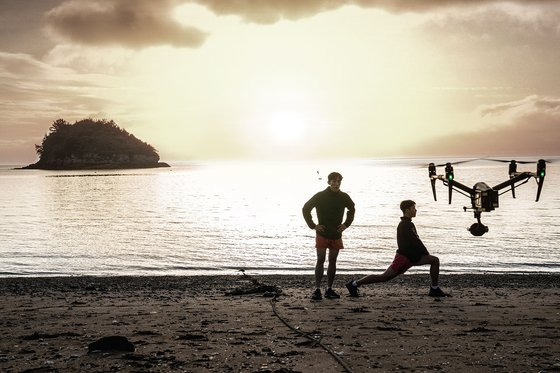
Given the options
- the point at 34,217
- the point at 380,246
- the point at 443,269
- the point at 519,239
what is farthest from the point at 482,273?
the point at 34,217

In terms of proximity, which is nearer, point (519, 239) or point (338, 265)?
point (338, 265)

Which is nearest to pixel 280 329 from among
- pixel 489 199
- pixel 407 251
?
pixel 407 251

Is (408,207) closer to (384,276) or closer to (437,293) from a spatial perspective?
(384,276)

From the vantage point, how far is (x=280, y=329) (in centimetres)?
926

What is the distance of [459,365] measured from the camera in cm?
728

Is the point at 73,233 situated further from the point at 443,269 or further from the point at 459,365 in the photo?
the point at 459,365

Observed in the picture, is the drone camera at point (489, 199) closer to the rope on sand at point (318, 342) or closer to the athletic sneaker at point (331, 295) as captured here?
the athletic sneaker at point (331, 295)

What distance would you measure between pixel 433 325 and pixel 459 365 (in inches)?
89.2

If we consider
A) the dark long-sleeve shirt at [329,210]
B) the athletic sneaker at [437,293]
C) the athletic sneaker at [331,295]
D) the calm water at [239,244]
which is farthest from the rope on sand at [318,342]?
the calm water at [239,244]

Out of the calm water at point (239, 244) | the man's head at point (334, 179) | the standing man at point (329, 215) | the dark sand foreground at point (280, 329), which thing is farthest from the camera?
the calm water at point (239, 244)

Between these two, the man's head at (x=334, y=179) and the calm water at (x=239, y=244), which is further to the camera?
the calm water at (x=239, y=244)

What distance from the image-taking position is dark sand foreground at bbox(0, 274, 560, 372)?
740 cm

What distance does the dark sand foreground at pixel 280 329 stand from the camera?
740cm

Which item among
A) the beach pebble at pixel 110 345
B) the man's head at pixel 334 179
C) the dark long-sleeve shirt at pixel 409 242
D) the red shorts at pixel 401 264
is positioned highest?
the man's head at pixel 334 179
